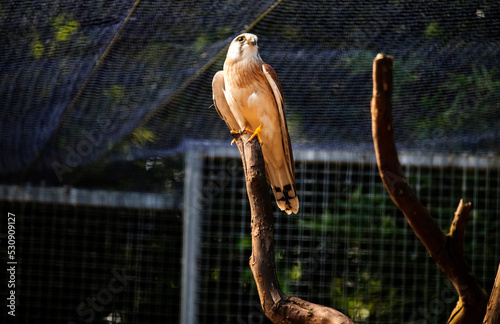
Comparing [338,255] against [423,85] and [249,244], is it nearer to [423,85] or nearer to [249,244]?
[249,244]

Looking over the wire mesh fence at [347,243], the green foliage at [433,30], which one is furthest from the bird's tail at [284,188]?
the wire mesh fence at [347,243]

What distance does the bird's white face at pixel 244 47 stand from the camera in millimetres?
2137

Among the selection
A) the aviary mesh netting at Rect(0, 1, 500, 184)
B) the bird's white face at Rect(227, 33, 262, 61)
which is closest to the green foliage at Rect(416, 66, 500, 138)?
the aviary mesh netting at Rect(0, 1, 500, 184)

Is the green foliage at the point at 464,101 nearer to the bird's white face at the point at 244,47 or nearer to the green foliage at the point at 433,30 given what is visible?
the green foliage at the point at 433,30

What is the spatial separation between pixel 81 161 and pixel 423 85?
6.38 feet

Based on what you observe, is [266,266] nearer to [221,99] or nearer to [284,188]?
[284,188]

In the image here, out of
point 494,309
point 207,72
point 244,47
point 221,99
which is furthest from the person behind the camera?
point 207,72

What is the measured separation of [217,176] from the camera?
10.6ft

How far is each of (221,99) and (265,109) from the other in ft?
0.75

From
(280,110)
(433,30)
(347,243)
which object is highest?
(433,30)

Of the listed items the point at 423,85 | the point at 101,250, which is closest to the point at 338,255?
the point at 423,85

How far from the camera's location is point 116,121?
2859mm

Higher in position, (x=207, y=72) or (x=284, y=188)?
(x=207, y=72)

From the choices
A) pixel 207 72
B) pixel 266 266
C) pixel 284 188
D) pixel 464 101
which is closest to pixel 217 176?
pixel 207 72
